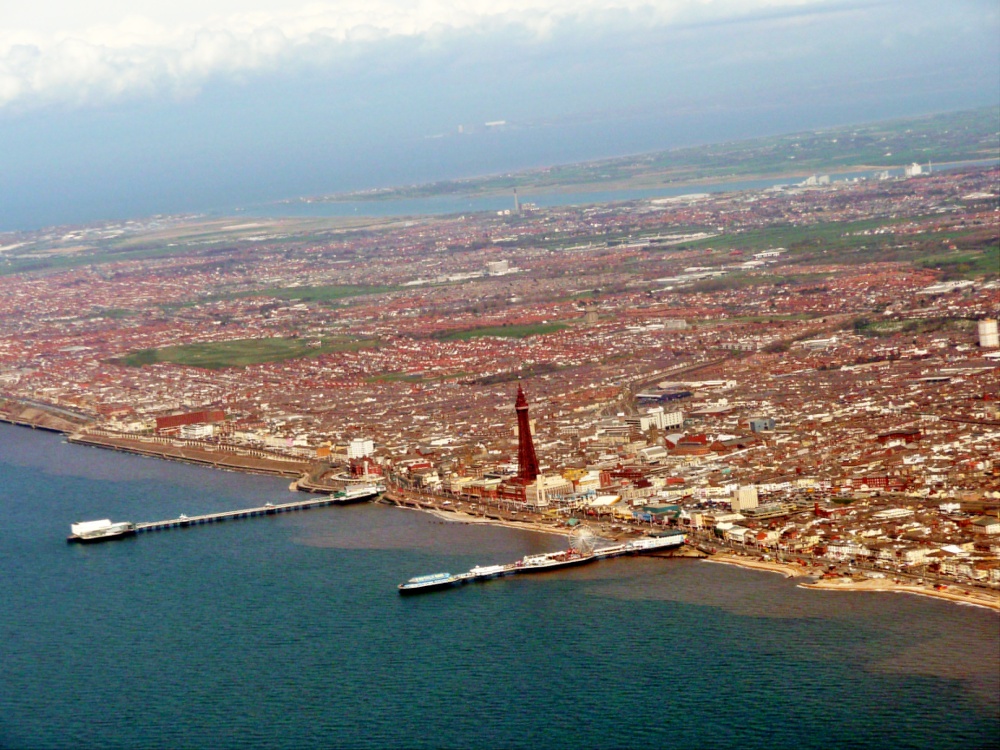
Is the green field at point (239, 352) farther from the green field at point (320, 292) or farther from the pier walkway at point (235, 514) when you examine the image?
the pier walkway at point (235, 514)

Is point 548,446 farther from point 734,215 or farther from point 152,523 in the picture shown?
point 734,215

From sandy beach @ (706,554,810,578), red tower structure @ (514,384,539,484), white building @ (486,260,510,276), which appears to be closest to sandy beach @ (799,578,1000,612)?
sandy beach @ (706,554,810,578)

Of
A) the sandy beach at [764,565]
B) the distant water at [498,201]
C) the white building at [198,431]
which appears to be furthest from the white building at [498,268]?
the sandy beach at [764,565]

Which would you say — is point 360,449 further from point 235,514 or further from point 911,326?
point 911,326

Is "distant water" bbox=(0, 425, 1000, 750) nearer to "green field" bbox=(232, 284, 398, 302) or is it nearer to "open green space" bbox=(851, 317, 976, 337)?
"open green space" bbox=(851, 317, 976, 337)

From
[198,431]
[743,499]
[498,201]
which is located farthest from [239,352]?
[498,201]

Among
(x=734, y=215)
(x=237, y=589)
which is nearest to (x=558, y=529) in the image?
(x=237, y=589)
